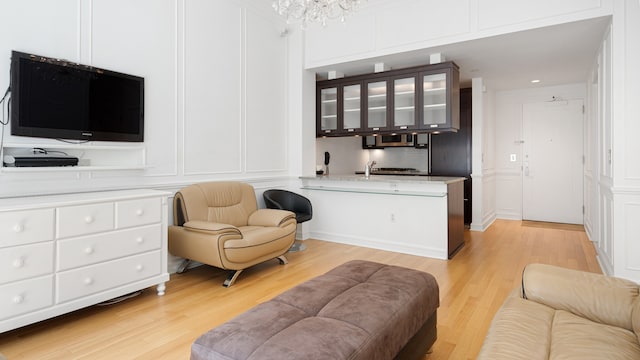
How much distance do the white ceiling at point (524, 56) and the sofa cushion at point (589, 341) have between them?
3.13 m

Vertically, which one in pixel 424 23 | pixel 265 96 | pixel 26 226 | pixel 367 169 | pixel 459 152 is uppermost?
pixel 424 23

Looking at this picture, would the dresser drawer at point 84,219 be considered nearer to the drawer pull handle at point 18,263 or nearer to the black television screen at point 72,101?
the drawer pull handle at point 18,263

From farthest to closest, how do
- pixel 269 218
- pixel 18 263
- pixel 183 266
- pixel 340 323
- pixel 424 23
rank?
pixel 424 23, pixel 269 218, pixel 183 266, pixel 18 263, pixel 340 323

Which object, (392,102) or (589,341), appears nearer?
(589,341)

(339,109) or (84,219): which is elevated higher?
(339,109)

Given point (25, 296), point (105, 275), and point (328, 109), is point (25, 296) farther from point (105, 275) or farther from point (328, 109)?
point (328, 109)

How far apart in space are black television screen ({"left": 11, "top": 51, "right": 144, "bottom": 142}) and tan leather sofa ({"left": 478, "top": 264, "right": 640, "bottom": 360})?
3.21 m

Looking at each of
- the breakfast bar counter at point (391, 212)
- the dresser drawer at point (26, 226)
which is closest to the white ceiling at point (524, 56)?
the breakfast bar counter at point (391, 212)

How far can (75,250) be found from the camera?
255 cm

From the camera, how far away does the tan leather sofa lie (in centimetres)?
137

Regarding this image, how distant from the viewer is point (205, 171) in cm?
411

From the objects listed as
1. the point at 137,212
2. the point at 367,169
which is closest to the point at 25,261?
the point at 137,212

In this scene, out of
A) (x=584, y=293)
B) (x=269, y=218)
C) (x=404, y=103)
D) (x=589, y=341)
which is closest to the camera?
(x=589, y=341)

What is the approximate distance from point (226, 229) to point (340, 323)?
1.95m
